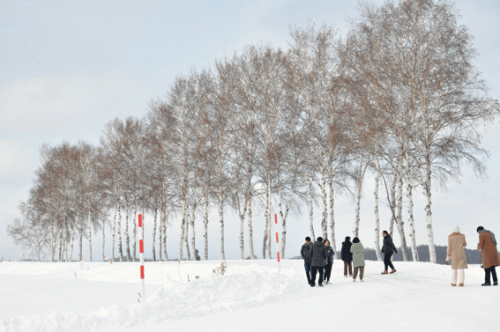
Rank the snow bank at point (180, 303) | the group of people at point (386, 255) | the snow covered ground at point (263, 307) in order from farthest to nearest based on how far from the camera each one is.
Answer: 1. the group of people at point (386, 255)
2. the snow bank at point (180, 303)
3. the snow covered ground at point (263, 307)

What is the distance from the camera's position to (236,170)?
29.9 metres

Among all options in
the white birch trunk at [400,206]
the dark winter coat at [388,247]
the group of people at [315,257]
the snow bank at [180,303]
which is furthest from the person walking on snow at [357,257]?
the white birch trunk at [400,206]

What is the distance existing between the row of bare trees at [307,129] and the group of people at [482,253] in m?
7.70

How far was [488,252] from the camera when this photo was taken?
1289cm

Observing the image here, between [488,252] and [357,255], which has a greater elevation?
[488,252]

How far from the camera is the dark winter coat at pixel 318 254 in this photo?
14562 millimetres

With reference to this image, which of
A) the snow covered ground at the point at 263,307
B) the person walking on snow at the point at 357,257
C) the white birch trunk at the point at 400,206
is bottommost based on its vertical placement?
the snow covered ground at the point at 263,307

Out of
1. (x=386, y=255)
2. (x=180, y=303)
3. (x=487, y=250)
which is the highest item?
(x=487, y=250)

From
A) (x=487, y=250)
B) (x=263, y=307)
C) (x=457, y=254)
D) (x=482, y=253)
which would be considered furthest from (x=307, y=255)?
(x=487, y=250)

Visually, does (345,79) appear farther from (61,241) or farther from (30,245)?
(30,245)

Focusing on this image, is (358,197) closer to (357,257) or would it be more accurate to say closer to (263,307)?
(357,257)

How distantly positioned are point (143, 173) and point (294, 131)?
13.7 meters

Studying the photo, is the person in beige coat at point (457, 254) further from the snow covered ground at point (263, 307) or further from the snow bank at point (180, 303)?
the snow bank at point (180, 303)

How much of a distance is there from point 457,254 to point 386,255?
3899mm
